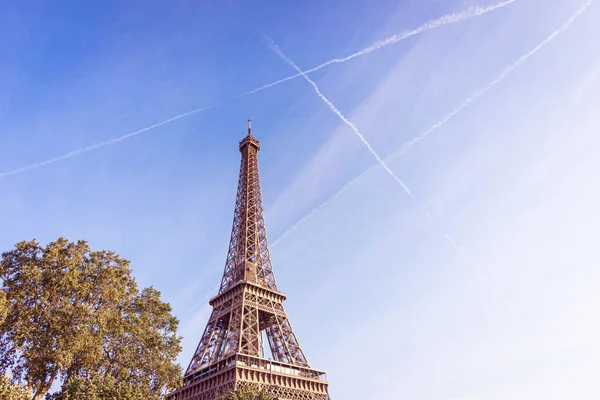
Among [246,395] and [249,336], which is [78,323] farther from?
[249,336]

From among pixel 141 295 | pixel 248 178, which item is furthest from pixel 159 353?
pixel 248 178

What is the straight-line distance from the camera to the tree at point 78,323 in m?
25.5

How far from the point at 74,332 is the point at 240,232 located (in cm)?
4190

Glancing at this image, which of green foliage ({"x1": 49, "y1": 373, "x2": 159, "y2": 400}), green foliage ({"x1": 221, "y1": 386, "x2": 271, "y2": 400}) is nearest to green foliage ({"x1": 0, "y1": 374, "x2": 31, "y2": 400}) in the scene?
green foliage ({"x1": 49, "y1": 373, "x2": 159, "y2": 400})

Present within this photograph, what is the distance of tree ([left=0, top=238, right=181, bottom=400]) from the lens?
83.7 feet

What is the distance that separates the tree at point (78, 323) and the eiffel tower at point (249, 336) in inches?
542

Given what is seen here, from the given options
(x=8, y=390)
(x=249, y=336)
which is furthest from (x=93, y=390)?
(x=249, y=336)

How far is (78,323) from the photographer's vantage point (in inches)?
1048

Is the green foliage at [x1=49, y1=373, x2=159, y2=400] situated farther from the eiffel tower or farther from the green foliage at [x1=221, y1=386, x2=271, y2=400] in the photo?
the eiffel tower

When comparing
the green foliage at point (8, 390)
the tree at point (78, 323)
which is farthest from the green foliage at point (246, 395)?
the green foliage at point (8, 390)

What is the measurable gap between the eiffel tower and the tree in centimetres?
1376

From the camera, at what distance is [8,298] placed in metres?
26.0

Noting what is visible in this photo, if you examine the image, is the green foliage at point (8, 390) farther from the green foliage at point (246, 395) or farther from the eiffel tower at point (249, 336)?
the eiffel tower at point (249, 336)

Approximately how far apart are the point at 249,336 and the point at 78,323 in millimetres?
27487
